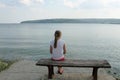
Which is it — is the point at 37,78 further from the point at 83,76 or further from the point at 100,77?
the point at 100,77

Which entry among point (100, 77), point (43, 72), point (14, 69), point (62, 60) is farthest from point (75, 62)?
point (14, 69)

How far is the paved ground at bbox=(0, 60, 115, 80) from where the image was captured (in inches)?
357

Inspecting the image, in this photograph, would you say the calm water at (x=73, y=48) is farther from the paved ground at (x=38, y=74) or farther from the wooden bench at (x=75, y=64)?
the wooden bench at (x=75, y=64)

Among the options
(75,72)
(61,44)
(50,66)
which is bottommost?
(75,72)

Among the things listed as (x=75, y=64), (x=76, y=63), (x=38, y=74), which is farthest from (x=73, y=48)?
(x=75, y=64)

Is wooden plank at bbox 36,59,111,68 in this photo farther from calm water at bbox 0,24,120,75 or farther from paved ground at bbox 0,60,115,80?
calm water at bbox 0,24,120,75

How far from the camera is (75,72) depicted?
33.4ft

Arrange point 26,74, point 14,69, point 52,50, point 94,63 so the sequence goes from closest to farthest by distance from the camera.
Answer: point 94,63 < point 52,50 < point 26,74 < point 14,69

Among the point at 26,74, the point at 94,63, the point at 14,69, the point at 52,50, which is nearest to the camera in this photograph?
the point at 94,63

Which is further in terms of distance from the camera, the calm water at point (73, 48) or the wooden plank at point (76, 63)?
the calm water at point (73, 48)

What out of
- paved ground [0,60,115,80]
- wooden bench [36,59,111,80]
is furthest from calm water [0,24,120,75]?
wooden bench [36,59,111,80]

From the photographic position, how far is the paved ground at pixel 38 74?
29.8 feet

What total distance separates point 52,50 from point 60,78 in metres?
0.99

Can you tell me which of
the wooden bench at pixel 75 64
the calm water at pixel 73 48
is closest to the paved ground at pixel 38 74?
the wooden bench at pixel 75 64
